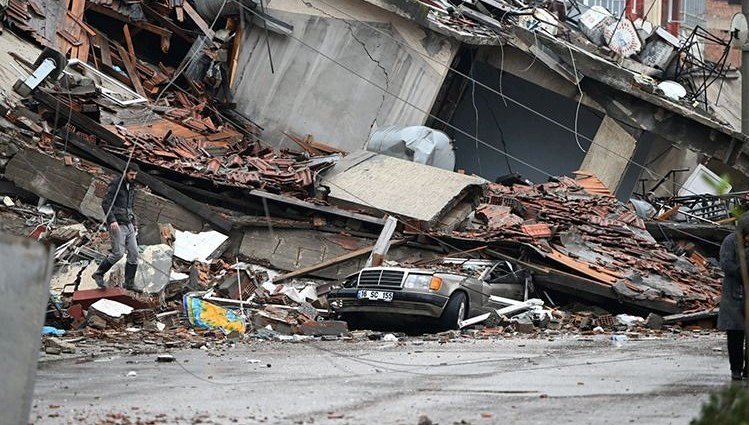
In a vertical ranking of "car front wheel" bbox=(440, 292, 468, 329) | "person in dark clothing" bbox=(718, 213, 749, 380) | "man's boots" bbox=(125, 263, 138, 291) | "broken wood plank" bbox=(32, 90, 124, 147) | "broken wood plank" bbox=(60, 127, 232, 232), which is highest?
"person in dark clothing" bbox=(718, 213, 749, 380)

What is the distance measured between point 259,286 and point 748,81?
14.1 meters

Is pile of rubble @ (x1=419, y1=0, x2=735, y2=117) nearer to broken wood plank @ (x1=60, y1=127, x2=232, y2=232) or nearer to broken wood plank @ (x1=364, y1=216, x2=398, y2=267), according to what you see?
broken wood plank @ (x1=364, y1=216, x2=398, y2=267)

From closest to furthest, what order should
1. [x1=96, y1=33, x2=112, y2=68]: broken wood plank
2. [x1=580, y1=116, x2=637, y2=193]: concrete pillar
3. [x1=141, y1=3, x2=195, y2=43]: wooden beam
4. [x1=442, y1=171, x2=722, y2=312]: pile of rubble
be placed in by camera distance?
[x1=442, y1=171, x2=722, y2=312]: pile of rubble → [x1=96, y1=33, x2=112, y2=68]: broken wood plank → [x1=141, y1=3, x2=195, y2=43]: wooden beam → [x1=580, y1=116, x2=637, y2=193]: concrete pillar

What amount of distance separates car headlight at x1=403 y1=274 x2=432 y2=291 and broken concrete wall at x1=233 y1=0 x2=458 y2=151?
1132cm

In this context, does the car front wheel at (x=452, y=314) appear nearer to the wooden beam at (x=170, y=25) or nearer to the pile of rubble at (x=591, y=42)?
the pile of rubble at (x=591, y=42)

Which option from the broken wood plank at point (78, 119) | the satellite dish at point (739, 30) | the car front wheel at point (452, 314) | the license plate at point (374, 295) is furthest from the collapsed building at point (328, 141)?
the car front wheel at point (452, 314)

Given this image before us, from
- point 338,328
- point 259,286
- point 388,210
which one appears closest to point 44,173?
point 259,286

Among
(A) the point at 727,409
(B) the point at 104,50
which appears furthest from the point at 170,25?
(A) the point at 727,409

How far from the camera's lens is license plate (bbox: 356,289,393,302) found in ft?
58.0

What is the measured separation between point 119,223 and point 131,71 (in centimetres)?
1038

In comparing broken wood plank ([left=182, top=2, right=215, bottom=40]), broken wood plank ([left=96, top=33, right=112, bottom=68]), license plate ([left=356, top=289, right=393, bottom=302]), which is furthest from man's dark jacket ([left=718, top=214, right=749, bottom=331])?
broken wood plank ([left=182, top=2, right=215, bottom=40])

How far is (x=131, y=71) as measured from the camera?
28391 mm

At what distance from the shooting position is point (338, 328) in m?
17.1

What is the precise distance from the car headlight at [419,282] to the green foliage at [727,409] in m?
11.9
